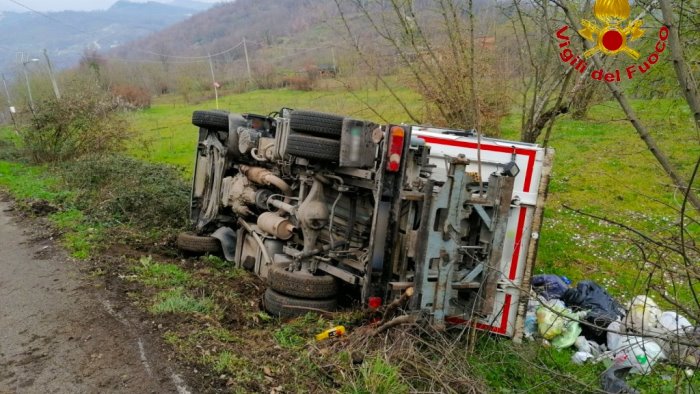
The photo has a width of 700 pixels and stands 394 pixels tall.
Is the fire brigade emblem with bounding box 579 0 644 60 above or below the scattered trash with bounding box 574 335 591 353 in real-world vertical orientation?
above

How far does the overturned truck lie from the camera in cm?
398

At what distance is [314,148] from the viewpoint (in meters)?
4.46

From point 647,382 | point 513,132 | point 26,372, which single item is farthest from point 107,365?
point 513,132

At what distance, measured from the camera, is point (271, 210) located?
19.9 feet

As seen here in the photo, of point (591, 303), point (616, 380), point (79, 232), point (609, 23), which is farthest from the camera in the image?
point (79, 232)

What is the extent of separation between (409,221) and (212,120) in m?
3.85

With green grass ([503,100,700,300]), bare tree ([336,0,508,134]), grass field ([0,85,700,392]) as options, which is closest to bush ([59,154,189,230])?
grass field ([0,85,700,392])

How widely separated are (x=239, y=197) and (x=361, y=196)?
88.2 inches

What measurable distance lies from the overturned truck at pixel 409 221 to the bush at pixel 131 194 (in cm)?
346

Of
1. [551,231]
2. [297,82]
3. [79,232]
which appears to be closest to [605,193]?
[551,231]

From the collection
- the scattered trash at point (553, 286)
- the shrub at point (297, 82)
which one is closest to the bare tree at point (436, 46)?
the scattered trash at point (553, 286)

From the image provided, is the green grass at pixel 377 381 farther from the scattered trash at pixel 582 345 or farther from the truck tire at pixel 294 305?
the scattered trash at pixel 582 345

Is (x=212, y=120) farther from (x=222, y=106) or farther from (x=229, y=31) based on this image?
(x=229, y=31)

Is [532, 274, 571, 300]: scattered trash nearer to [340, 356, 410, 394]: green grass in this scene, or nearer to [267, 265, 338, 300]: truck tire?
[267, 265, 338, 300]: truck tire
